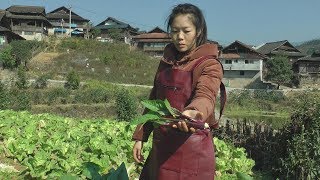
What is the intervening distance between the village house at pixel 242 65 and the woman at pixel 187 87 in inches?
1763

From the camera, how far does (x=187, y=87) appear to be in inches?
100

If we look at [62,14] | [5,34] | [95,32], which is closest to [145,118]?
[5,34]

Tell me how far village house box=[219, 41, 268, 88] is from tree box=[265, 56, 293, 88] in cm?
230

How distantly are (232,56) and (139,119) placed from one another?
4708 cm

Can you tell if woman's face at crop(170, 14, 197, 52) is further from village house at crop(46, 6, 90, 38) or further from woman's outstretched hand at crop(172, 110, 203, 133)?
village house at crop(46, 6, 90, 38)

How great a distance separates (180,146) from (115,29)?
2236 inches

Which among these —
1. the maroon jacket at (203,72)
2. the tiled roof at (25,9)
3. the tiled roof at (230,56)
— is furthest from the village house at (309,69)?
the maroon jacket at (203,72)

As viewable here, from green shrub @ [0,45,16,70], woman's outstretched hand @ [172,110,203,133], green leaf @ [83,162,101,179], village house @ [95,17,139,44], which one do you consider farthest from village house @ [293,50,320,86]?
woman's outstretched hand @ [172,110,203,133]

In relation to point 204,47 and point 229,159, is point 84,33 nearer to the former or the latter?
point 229,159

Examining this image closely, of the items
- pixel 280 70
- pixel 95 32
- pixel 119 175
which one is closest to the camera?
pixel 119 175

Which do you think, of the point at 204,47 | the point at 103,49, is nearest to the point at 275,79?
the point at 103,49

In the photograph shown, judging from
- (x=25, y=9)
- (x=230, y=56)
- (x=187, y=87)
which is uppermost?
(x=25, y=9)

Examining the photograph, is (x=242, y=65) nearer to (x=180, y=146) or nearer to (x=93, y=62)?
(x=93, y=62)

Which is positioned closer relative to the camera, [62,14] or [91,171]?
[91,171]
